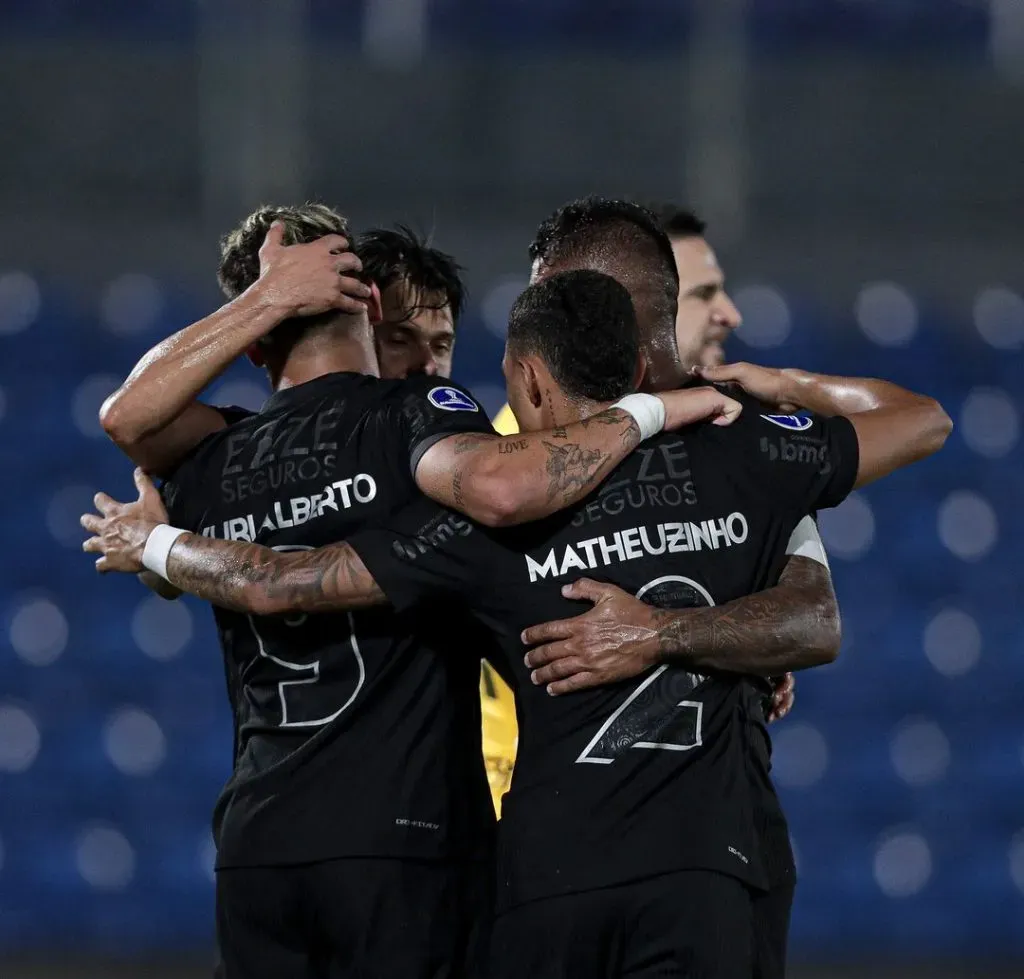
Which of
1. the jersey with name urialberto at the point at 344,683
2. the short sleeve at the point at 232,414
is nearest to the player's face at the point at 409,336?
the short sleeve at the point at 232,414

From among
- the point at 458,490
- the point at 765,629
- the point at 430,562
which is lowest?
the point at 765,629

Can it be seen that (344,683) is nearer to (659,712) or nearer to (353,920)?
(353,920)

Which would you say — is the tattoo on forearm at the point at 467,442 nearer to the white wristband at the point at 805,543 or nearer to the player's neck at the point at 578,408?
the player's neck at the point at 578,408

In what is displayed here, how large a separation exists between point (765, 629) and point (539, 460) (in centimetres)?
50

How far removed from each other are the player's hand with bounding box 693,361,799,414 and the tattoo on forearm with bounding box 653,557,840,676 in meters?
0.42

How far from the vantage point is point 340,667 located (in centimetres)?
296

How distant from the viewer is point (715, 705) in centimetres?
276

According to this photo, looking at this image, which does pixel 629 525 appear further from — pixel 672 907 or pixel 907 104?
pixel 907 104

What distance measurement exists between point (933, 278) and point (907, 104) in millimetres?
851

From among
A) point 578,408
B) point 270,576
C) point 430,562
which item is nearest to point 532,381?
point 578,408

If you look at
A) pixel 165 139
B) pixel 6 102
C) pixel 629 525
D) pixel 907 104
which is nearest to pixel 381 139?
pixel 165 139

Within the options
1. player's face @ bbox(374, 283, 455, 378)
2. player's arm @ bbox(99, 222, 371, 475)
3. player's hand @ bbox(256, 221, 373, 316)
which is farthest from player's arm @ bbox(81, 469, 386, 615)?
player's face @ bbox(374, 283, 455, 378)

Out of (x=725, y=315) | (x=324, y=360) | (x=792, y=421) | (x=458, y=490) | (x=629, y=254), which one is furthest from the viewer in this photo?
(x=725, y=315)

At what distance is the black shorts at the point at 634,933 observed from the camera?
2602 mm
